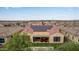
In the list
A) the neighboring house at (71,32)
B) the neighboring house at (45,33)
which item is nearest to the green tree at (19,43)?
the neighboring house at (45,33)

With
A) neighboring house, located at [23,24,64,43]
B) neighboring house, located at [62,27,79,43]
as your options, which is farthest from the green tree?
neighboring house, located at [62,27,79,43]

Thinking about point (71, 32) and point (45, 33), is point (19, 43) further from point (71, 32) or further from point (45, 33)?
point (71, 32)

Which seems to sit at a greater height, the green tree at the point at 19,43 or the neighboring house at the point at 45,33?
the neighboring house at the point at 45,33

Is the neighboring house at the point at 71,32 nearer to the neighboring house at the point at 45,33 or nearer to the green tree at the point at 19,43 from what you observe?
the neighboring house at the point at 45,33

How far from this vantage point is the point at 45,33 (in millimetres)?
1934

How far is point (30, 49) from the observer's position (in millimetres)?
1943

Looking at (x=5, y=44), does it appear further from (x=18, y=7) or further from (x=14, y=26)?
(x=18, y=7)

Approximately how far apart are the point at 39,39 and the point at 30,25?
13 centimetres

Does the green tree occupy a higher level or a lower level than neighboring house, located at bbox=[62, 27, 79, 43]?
lower

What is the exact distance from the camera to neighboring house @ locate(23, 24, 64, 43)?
1.93 meters

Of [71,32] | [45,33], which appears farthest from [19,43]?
[71,32]

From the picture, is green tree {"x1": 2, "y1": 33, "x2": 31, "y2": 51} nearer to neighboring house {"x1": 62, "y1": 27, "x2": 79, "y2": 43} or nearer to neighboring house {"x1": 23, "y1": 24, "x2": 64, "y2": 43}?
neighboring house {"x1": 23, "y1": 24, "x2": 64, "y2": 43}

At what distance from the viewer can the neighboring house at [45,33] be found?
1.93 meters

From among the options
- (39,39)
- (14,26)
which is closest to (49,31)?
(39,39)
